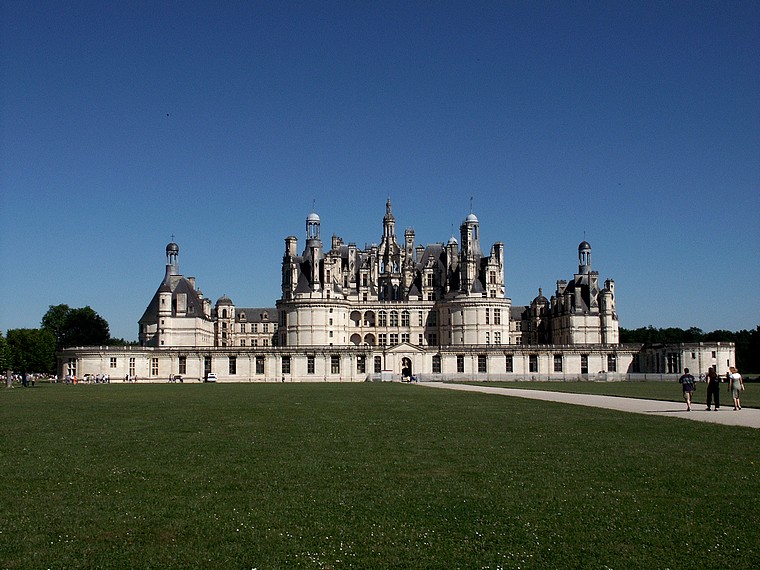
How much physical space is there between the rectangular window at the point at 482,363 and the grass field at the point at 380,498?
7415 centimetres

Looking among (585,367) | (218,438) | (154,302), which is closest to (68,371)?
(154,302)

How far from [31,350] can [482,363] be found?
184 ft

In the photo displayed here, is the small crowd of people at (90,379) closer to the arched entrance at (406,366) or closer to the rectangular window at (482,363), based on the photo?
the arched entrance at (406,366)

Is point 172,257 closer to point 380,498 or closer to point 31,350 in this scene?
point 31,350

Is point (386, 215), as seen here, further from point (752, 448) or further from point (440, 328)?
point (752, 448)

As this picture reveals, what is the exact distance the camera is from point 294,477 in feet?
47.2

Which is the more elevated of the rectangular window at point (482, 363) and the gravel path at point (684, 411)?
the rectangular window at point (482, 363)

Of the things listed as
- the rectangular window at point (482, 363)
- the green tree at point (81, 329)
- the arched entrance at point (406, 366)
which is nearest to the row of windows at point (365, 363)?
the rectangular window at point (482, 363)

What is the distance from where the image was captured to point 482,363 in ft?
318

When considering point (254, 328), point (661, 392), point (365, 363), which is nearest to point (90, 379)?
point (365, 363)

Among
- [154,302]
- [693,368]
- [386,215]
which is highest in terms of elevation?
[386,215]

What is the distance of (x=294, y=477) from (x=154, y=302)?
98471mm

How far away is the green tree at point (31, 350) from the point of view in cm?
10206

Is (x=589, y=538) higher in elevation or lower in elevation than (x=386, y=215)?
lower
